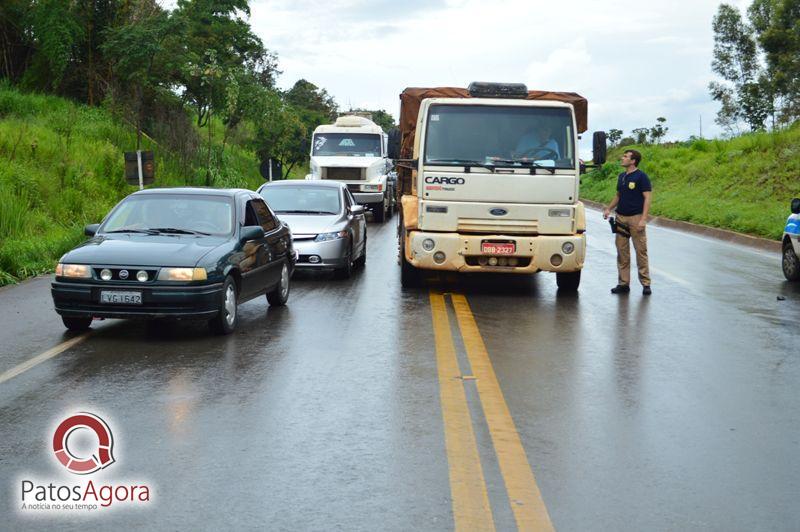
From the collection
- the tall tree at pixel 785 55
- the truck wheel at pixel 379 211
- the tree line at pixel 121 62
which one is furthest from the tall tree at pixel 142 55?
the tall tree at pixel 785 55

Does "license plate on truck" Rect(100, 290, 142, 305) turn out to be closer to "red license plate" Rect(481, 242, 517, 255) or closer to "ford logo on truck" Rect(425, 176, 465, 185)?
"ford logo on truck" Rect(425, 176, 465, 185)

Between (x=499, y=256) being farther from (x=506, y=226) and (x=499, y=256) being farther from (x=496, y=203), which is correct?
(x=496, y=203)

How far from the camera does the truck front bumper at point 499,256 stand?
41.8 feet

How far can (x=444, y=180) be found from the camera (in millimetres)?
12836

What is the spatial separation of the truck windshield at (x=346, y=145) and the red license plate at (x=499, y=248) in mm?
19313

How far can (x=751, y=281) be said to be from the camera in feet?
50.2

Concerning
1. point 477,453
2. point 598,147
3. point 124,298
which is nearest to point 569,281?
point 598,147

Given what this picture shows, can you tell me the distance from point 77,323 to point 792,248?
10.6 meters

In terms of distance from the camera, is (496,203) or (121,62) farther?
(121,62)

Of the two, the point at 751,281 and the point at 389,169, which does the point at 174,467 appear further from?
the point at 389,169

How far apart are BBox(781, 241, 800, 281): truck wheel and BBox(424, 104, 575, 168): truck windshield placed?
439 centimetres

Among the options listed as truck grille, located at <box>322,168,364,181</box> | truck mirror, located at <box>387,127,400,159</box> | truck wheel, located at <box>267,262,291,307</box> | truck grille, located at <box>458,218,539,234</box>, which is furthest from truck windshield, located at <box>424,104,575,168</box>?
truck grille, located at <box>322,168,364,181</box>

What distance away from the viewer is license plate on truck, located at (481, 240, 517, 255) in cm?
1273

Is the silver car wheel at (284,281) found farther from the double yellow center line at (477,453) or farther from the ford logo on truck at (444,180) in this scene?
the double yellow center line at (477,453)
